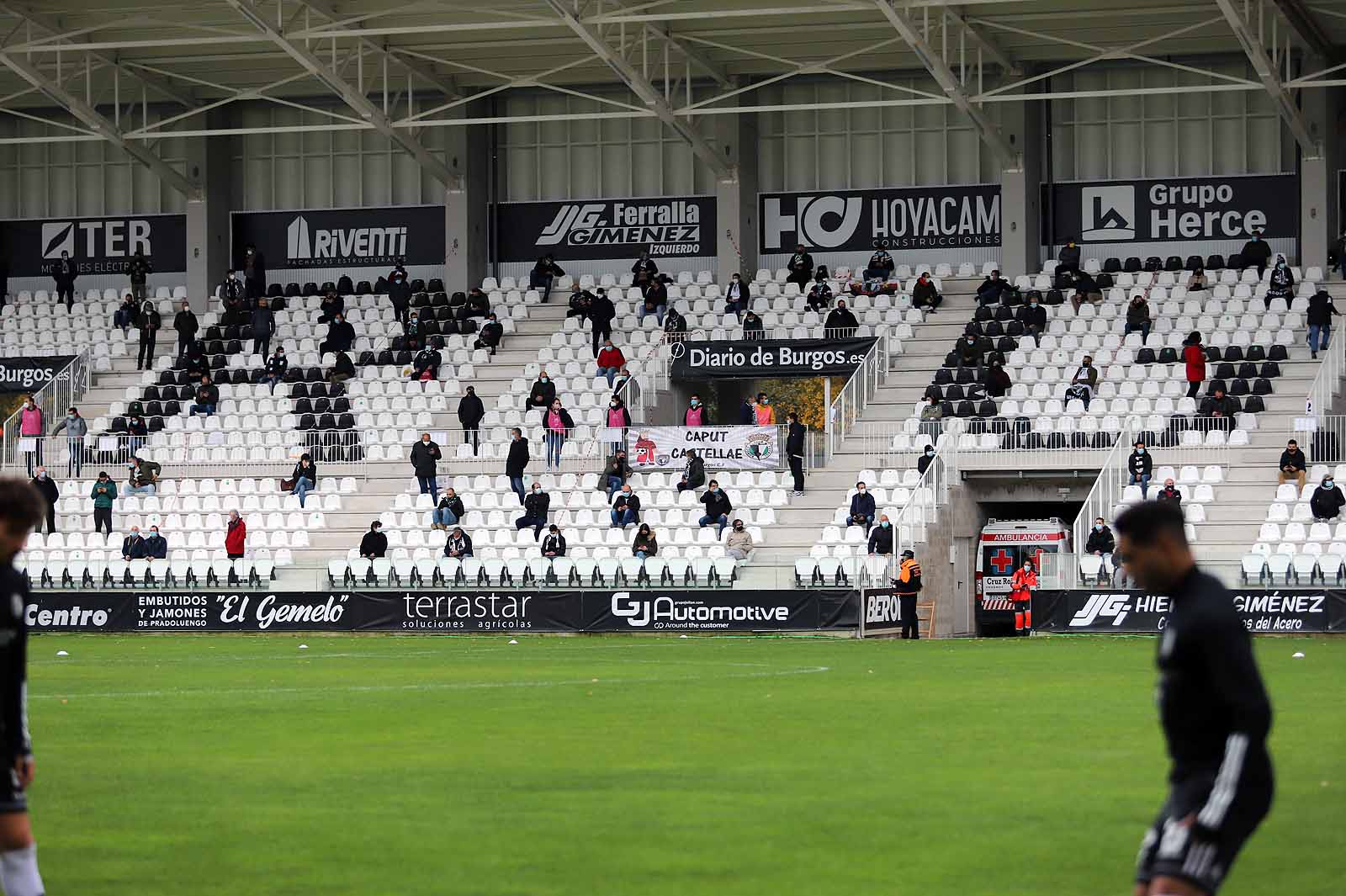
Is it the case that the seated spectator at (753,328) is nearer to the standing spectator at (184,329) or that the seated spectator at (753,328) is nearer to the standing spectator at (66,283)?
the standing spectator at (184,329)

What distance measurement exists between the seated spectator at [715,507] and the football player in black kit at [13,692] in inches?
1309

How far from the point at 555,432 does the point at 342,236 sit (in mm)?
14156

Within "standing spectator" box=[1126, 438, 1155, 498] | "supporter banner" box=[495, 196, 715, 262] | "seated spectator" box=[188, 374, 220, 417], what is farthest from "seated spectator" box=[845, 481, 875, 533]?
"seated spectator" box=[188, 374, 220, 417]

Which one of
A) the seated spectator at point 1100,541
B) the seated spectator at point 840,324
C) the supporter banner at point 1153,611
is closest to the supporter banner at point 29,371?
the seated spectator at point 840,324

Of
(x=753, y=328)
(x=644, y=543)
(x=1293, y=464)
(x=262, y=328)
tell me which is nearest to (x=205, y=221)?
(x=262, y=328)

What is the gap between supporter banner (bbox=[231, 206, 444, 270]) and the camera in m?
55.0

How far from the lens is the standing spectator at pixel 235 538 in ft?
135

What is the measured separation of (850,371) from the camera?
45.5 meters

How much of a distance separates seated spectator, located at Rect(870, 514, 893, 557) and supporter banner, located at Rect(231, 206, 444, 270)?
67.8 feet

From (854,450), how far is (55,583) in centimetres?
1576

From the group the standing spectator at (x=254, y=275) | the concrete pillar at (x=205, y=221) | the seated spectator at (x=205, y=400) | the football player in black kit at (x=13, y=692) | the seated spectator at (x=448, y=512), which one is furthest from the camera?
the concrete pillar at (x=205, y=221)

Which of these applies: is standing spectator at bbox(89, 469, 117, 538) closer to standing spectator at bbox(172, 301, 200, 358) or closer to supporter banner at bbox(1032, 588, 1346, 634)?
standing spectator at bbox(172, 301, 200, 358)

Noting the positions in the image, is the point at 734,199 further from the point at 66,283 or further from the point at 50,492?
the point at 50,492

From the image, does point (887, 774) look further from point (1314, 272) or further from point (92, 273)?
point (92, 273)
